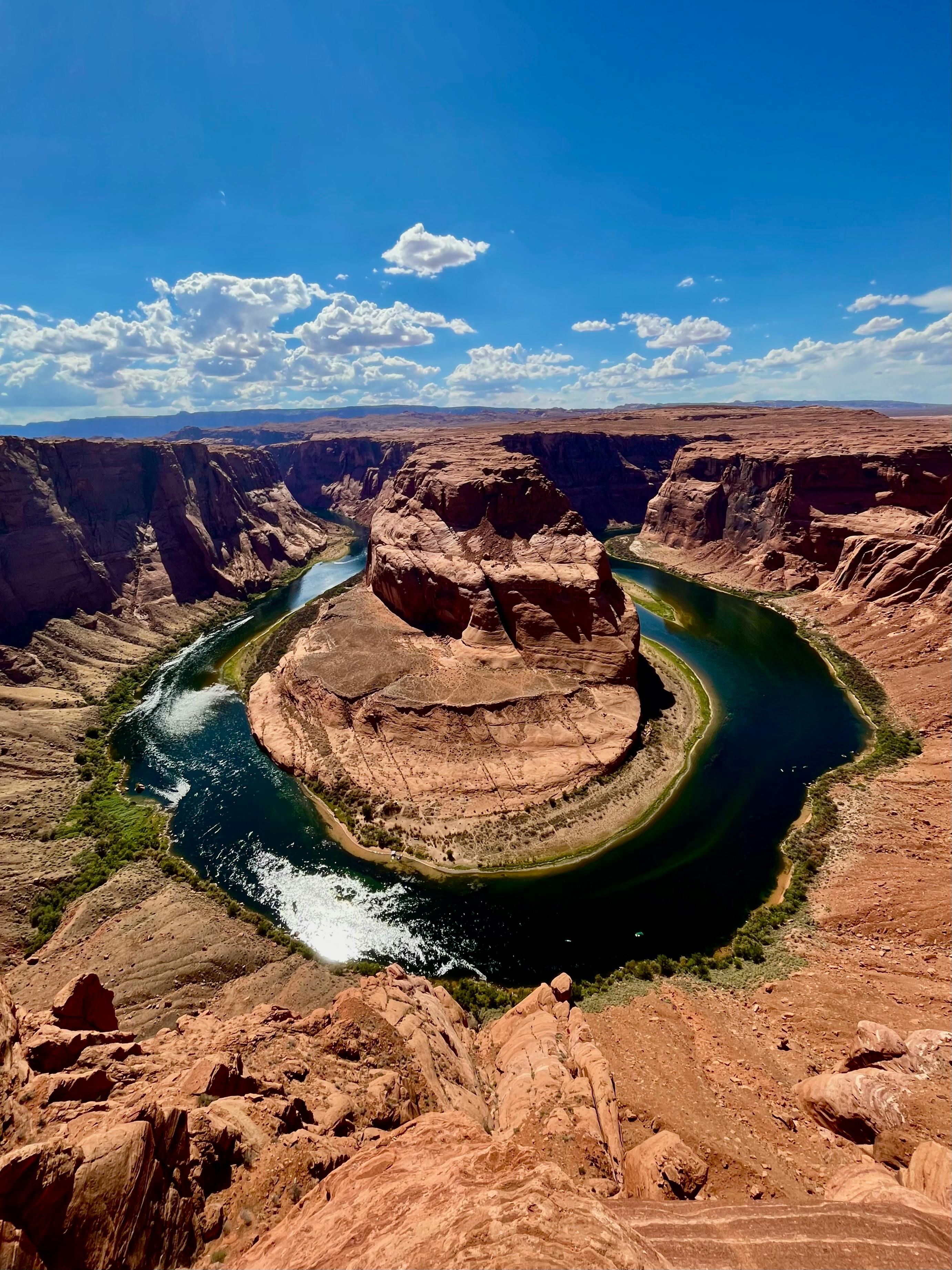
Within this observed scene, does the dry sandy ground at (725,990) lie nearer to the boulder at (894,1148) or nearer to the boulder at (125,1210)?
the boulder at (894,1148)

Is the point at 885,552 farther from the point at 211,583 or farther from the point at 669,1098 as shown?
the point at 211,583

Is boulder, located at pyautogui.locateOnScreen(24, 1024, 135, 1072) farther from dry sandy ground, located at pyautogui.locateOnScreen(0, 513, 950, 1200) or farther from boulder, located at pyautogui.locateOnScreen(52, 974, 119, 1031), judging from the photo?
dry sandy ground, located at pyautogui.locateOnScreen(0, 513, 950, 1200)

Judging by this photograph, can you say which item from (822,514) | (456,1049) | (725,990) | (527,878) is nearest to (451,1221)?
(456,1049)

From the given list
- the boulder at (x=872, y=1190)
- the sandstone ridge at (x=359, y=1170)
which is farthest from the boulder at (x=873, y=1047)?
the boulder at (x=872, y=1190)

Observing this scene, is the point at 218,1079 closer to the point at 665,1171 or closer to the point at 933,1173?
the point at 665,1171

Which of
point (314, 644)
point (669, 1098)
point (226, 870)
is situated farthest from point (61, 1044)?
point (314, 644)

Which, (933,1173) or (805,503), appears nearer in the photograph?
(933,1173)
